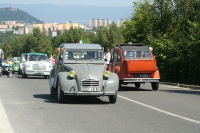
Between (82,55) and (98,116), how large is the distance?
5.05m

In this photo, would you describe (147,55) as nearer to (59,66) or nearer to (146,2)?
(59,66)

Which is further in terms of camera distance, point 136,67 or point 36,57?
point 36,57

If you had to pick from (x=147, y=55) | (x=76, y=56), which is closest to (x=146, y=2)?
(x=147, y=55)

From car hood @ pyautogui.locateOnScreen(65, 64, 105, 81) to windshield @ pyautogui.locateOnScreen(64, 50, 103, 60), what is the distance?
3.49ft

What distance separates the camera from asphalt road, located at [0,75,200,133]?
9297mm

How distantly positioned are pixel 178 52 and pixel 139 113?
18880 mm

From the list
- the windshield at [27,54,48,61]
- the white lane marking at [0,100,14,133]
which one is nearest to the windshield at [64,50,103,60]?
the white lane marking at [0,100,14,133]

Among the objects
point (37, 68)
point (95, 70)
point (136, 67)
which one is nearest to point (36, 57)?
point (37, 68)

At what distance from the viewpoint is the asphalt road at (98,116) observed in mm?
9297

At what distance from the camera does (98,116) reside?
36.7 ft

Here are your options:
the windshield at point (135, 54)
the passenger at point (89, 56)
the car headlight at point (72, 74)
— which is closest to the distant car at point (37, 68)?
the windshield at point (135, 54)

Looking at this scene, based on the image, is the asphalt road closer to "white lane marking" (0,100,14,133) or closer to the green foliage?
"white lane marking" (0,100,14,133)

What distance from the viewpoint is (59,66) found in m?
Answer: 15.8

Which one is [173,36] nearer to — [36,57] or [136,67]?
[36,57]
